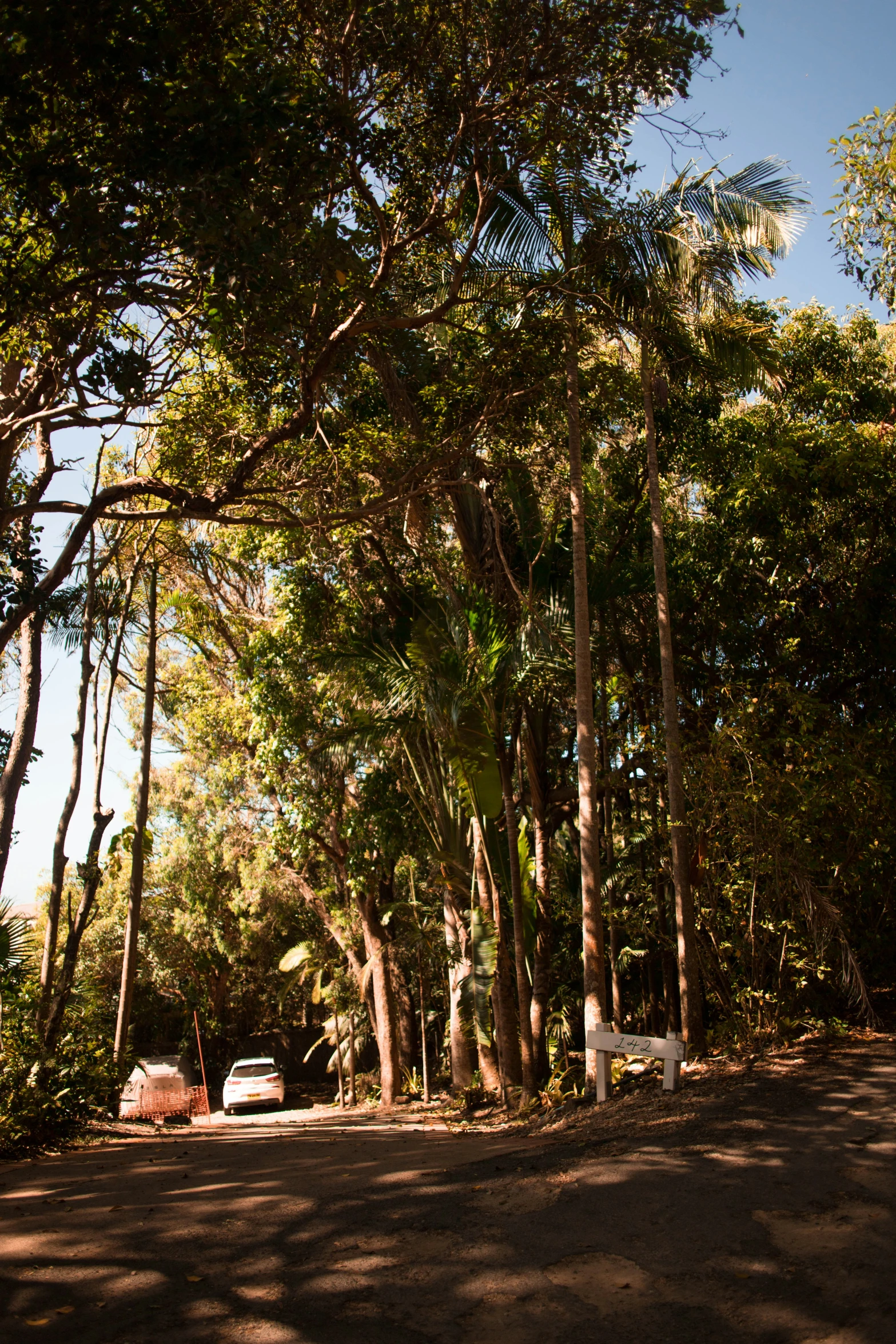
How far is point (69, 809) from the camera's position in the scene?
12211 mm

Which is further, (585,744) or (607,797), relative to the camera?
(607,797)

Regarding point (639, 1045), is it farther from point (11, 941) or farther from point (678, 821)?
point (11, 941)

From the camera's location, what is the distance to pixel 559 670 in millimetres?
12375

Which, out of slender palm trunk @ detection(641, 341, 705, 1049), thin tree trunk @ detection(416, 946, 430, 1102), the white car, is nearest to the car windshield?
the white car

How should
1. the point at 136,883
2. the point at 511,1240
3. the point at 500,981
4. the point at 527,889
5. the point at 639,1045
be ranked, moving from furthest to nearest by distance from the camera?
1. the point at 527,889
2. the point at 136,883
3. the point at 500,981
4. the point at 639,1045
5. the point at 511,1240

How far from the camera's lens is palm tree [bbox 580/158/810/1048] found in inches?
435

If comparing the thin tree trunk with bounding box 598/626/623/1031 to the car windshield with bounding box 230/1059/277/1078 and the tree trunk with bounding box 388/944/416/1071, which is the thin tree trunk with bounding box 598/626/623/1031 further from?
the car windshield with bounding box 230/1059/277/1078

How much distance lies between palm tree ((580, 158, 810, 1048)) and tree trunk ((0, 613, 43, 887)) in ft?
20.7

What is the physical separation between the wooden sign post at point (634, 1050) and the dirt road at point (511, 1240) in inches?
27.9

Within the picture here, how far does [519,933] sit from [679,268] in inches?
318

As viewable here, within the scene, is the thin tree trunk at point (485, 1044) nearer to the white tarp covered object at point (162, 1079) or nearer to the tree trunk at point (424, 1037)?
the tree trunk at point (424, 1037)

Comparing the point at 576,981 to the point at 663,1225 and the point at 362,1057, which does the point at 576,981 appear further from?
the point at 663,1225

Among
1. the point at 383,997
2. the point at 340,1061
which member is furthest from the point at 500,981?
the point at 340,1061

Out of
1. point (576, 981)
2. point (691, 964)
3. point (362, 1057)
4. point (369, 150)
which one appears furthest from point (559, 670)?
point (362, 1057)
